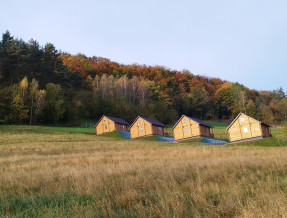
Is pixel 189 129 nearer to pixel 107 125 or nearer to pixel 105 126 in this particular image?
pixel 107 125

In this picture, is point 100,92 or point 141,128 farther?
point 100,92

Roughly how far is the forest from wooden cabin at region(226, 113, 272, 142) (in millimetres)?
3984

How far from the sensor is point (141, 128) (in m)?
57.4

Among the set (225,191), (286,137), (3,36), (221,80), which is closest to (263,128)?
(286,137)

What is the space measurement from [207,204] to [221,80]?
127914mm

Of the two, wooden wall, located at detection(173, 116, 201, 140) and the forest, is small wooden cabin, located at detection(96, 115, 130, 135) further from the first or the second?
wooden wall, located at detection(173, 116, 201, 140)

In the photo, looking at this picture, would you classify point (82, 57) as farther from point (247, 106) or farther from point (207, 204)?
point (207, 204)

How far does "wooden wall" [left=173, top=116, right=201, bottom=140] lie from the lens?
167 ft

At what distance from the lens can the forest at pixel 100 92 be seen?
6419 centimetres

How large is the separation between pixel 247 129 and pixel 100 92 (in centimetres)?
6059

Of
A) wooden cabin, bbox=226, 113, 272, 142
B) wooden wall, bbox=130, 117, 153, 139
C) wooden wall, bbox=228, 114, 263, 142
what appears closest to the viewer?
wooden cabin, bbox=226, 113, 272, 142

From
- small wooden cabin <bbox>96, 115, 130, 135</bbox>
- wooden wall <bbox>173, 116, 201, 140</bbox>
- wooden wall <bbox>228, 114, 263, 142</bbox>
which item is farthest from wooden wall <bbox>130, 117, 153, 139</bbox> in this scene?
wooden wall <bbox>228, 114, 263, 142</bbox>

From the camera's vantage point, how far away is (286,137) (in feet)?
133

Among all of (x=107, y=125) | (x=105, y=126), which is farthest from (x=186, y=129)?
(x=105, y=126)
